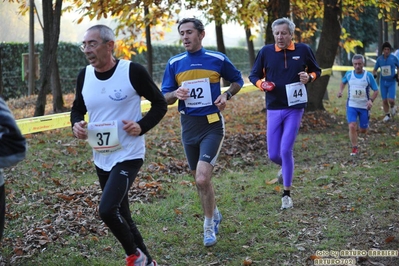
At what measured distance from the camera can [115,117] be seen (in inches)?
204

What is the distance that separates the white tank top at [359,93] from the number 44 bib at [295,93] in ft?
13.8

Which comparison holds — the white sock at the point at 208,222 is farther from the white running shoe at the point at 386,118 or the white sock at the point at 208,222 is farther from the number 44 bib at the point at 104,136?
the white running shoe at the point at 386,118

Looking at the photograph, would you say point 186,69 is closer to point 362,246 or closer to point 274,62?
point 274,62

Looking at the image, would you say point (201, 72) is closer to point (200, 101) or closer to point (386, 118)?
point (200, 101)

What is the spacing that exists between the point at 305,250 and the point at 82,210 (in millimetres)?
2890

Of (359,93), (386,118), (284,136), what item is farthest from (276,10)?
(284,136)

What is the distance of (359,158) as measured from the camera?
1158 cm

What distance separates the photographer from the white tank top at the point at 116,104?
5.15 metres

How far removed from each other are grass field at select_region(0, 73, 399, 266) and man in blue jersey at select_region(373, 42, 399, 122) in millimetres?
4449

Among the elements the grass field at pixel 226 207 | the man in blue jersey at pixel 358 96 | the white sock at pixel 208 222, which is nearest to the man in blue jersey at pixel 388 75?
the grass field at pixel 226 207

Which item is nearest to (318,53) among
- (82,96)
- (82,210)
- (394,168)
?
(394,168)

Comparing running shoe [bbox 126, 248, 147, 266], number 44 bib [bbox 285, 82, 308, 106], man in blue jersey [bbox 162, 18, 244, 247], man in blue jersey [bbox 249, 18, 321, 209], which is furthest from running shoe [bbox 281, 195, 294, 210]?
running shoe [bbox 126, 248, 147, 266]

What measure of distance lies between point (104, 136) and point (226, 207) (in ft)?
10.8

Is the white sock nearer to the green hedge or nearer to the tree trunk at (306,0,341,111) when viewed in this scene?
the tree trunk at (306,0,341,111)
